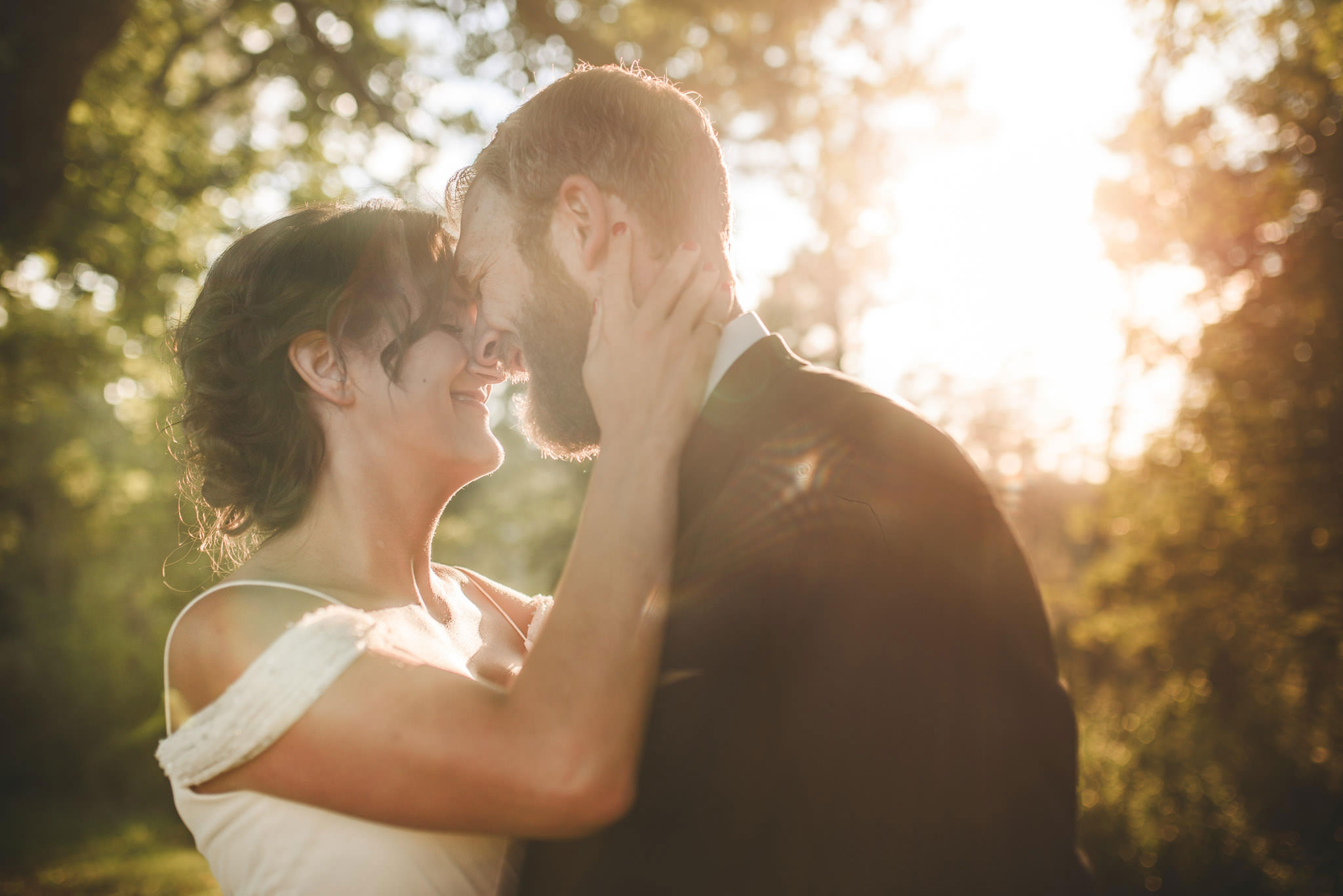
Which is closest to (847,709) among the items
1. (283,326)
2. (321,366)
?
(321,366)

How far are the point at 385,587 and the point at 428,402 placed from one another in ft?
2.09

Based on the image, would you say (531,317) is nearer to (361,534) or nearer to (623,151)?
(623,151)

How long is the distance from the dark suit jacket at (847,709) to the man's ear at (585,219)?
32.5 inches

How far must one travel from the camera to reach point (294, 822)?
7.18 feet

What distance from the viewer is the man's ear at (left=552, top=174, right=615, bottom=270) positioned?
224cm

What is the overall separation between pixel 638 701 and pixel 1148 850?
10.7 m

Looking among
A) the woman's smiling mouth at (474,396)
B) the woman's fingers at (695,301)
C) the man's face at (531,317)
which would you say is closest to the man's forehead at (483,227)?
the man's face at (531,317)

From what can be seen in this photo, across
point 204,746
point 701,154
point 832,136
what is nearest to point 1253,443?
point 832,136

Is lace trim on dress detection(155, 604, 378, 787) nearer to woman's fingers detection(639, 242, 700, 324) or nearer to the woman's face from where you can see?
the woman's face

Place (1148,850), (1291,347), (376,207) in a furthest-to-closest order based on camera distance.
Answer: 1. (1291,347)
2. (1148,850)
3. (376,207)

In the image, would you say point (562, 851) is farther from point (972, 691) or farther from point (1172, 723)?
point (1172, 723)

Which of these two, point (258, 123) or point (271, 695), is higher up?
point (258, 123)

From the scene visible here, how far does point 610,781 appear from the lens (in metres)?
1.65

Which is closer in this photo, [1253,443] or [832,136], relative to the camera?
[832,136]
